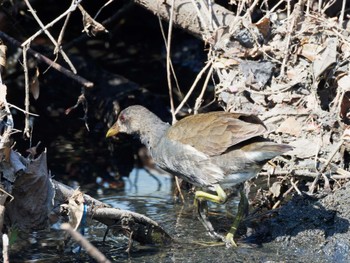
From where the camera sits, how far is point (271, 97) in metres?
4.99

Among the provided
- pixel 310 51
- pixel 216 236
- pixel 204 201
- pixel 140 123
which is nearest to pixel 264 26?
pixel 310 51

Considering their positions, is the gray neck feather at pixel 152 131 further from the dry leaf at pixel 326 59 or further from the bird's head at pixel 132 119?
the dry leaf at pixel 326 59

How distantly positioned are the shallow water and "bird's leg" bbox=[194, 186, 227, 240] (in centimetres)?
8

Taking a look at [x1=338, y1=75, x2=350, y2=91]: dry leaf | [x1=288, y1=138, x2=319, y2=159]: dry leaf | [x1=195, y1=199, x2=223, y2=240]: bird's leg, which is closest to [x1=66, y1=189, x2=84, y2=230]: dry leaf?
[x1=195, y1=199, x2=223, y2=240]: bird's leg

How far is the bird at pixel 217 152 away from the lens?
421 cm

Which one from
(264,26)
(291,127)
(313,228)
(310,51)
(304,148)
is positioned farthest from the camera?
(264,26)

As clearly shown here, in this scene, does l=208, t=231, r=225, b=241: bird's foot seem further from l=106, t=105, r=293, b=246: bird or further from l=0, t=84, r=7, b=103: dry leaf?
l=0, t=84, r=7, b=103: dry leaf

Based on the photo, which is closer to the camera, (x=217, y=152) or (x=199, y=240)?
(x=217, y=152)

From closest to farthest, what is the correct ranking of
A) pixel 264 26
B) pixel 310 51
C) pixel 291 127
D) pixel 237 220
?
pixel 237 220
pixel 291 127
pixel 310 51
pixel 264 26

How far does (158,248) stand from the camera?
435 cm

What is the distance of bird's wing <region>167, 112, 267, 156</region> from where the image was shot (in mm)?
4188

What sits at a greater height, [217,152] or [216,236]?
[217,152]

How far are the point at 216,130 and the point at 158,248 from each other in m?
0.75

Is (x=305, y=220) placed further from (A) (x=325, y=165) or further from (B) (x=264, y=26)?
→ (B) (x=264, y=26)
